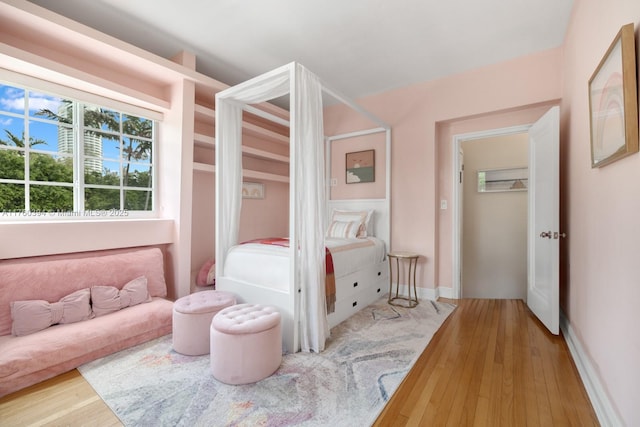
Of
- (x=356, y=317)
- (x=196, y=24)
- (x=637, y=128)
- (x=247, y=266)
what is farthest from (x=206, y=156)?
(x=637, y=128)

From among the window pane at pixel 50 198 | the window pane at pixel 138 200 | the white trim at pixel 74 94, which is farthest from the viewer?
the window pane at pixel 138 200

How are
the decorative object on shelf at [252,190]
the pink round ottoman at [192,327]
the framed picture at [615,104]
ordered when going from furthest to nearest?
the decorative object on shelf at [252,190] < the pink round ottoman at [192,327] < the framed picture at [615,104]

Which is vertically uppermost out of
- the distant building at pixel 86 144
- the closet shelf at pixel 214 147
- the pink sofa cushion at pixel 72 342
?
the closet shelf at pixel 214 147

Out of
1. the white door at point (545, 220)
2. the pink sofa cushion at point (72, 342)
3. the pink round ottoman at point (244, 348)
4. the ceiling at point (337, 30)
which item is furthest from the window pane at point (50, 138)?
the white door at point (545, 220)

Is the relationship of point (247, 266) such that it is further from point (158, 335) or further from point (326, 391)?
point (326, 391)

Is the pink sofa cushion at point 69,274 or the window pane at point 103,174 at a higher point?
the window pane at point 103,174

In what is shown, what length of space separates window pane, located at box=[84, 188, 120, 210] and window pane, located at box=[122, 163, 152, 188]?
0.16 m

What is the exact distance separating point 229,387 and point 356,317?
1.52m

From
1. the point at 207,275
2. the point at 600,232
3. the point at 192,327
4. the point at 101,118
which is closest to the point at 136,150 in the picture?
the point at 101,118

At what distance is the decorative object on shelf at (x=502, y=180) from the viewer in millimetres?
4336

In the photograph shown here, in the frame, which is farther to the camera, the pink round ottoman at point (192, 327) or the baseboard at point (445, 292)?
the baseboard at point (445, 292)

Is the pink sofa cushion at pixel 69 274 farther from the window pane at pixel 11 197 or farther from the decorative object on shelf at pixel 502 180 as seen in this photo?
the decorative object on shelf at pixel 502 180

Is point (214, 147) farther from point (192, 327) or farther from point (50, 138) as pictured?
point (192, 327)

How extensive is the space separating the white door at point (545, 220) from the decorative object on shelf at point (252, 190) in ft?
11.1
